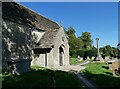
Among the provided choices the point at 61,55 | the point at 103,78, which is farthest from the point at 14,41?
the point at 61,55

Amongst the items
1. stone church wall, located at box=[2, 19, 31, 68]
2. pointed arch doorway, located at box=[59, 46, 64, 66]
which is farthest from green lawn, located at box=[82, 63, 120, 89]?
pointed arch doorway, located at box=[59, 46, 64, 66]

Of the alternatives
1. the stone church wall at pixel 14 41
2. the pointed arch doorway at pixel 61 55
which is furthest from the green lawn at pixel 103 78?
the pointed arch doorway at pixel 61 55

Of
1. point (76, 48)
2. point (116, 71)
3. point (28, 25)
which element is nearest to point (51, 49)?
point (28, 25)

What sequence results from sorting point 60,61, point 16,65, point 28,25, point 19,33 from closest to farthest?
point 16,65 → point 19,33 → point 28,25 → point 60,61

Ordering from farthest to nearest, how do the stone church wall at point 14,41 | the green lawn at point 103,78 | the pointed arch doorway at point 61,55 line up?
the pointed arch doorway at point 61,55 < the stone church wall at point 14,41 < the green lawn at point 103,78

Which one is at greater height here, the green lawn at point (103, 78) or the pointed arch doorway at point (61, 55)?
the pointed arch doorway at point (61, 55)

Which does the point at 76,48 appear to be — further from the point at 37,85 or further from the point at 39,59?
the point at 37,85

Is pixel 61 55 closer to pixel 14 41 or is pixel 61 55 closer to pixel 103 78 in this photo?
pixel 14 41

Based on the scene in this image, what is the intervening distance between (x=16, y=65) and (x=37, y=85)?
718 centimetres

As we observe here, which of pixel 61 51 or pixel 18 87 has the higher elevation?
pixel 61 51

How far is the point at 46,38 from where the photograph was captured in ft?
99.6

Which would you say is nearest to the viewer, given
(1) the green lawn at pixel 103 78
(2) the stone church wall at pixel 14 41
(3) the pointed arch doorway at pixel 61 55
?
(1) the green lawn at pixel 103 78

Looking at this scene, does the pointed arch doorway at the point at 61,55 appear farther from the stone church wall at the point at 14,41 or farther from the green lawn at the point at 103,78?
the green lawn at the point at 103,78

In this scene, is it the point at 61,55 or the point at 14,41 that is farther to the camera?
the point at 61,55
